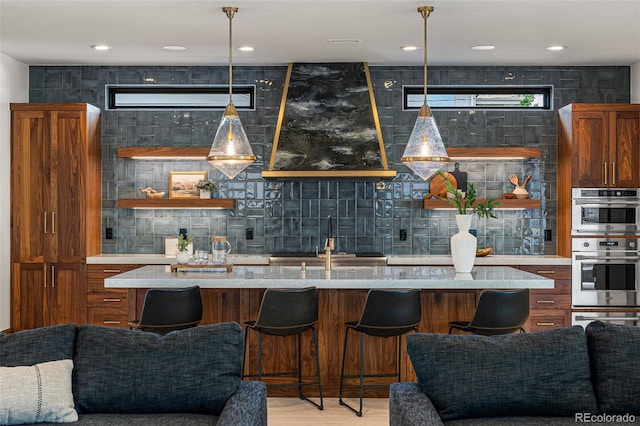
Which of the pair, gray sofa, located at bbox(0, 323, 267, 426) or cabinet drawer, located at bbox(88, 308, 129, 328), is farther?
cabinet drawer, located at bbox(88, 308, 129, 328)

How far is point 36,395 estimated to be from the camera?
2.85m

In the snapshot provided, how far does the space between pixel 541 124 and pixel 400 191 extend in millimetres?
1622

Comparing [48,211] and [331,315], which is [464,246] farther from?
[48,211]

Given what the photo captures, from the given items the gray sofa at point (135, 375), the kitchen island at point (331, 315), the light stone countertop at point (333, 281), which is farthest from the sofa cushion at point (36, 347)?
the kitchen island at point (331, 315)

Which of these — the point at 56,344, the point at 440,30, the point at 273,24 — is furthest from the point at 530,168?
the point at 56,344

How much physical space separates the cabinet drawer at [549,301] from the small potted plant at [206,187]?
11.0 feet

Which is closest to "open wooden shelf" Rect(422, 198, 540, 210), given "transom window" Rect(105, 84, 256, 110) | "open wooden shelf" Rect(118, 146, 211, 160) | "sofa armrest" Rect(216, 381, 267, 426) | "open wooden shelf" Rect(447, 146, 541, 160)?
"open wooden shelf" Rect(447, 146, 541, 160)

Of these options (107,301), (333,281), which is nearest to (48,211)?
(107,301)

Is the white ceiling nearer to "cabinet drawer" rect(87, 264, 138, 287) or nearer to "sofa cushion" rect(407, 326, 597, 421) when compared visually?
"cabinet drawer" rect(87, 264, 138, 287)

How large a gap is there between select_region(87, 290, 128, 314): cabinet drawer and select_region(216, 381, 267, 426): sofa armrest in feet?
13.1

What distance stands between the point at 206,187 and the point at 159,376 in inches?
175

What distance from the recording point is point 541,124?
7367 mm

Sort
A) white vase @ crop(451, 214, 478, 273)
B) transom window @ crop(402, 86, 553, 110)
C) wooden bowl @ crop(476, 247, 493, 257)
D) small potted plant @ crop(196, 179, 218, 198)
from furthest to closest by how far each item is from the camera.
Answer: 1. transom window @ crop(402, 86, 553, 110)
2. small potted plant @ crop(196, 179, 218, 198)
3. wooden bowl @ crop(476, 247, 493, 257)
4. white vase @ crop(451, 214, 478, 273)

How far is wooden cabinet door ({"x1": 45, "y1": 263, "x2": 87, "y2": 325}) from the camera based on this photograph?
684 centimetres
